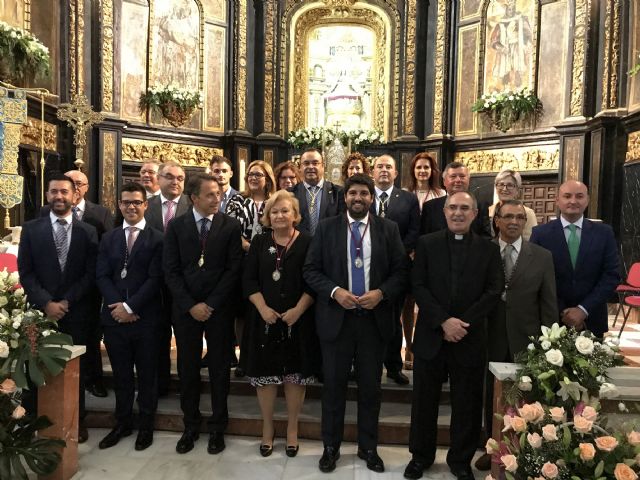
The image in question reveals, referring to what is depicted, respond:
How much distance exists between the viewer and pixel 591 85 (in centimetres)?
862

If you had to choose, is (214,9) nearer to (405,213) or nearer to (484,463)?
(405,213)

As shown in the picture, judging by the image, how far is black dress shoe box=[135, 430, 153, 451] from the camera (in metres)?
3.73

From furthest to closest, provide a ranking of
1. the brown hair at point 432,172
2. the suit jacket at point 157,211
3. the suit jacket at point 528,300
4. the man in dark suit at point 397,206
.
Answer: the brown hair at point 432,172 → the suit jacket at point 157,211 → the man in dark suit at point 397,206 → the suit jacket at point 528,300

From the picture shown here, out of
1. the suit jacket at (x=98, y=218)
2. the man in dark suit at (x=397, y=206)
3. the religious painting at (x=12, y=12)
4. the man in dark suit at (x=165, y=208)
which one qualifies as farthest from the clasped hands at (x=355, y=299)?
the religious painting at (x=12, y=12)

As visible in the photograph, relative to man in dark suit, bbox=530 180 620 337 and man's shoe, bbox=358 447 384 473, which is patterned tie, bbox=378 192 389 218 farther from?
man's shoe, bbox=358 447 384 473

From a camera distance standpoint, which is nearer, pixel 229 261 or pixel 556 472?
pixel 556 472

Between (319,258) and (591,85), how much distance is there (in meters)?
7.09

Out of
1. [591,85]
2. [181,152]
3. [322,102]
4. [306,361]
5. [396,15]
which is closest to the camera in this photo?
[306,361]

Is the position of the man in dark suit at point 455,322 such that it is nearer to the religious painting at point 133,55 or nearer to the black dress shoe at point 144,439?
the black dress shoe at point 144,439

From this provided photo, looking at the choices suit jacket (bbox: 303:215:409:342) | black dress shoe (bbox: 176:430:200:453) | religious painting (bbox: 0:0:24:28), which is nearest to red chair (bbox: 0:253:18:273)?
black dress shoe (bbox: 176:430:200:453)

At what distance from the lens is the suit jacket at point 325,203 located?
4289 millimetres

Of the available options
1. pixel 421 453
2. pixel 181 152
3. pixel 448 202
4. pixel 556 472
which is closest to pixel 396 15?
pixel 181 152

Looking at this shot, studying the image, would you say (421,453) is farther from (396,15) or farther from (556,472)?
(396,15)

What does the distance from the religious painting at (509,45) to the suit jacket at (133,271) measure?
7.90 m
